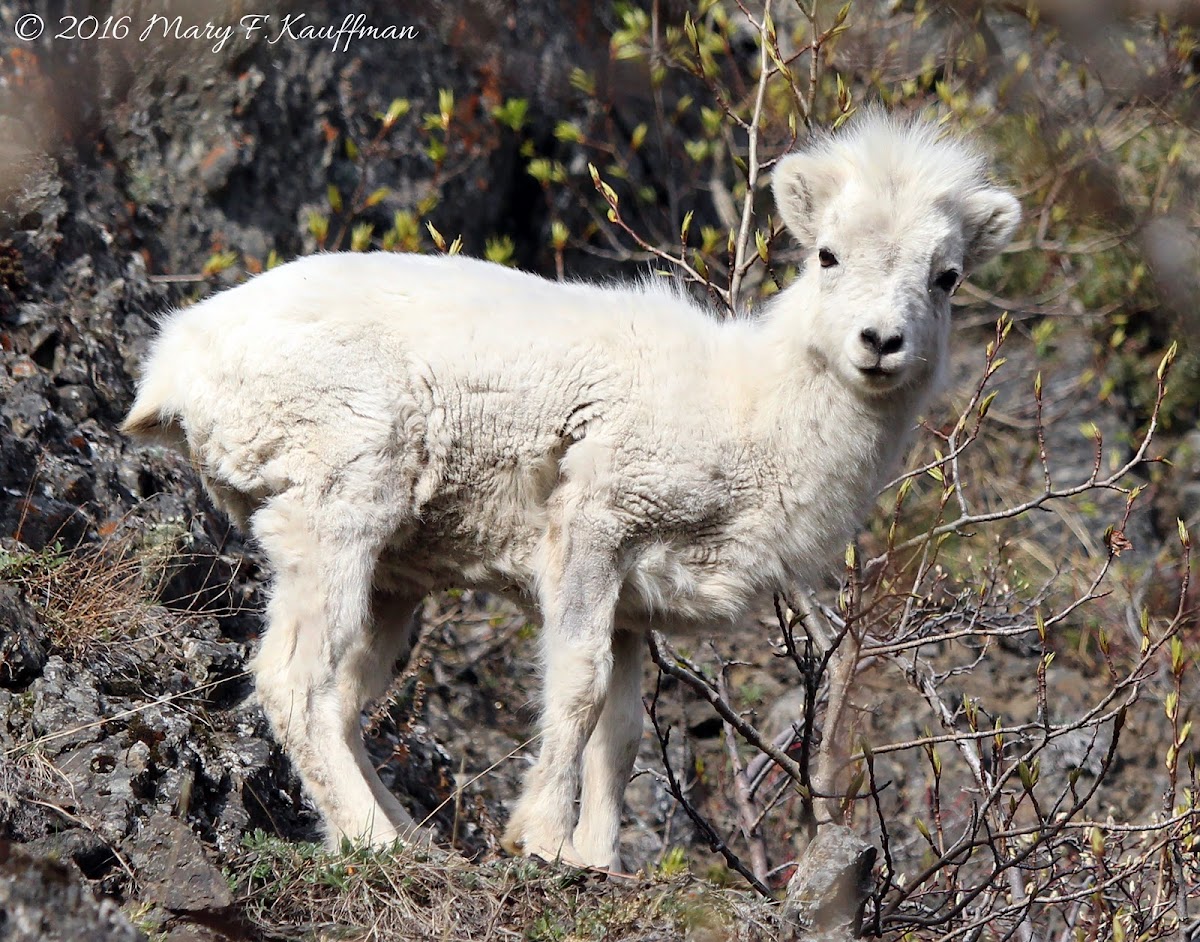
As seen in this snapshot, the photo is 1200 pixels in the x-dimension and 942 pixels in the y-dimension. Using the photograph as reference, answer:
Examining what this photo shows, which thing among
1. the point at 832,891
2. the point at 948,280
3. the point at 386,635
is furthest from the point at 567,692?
the point at 948,280

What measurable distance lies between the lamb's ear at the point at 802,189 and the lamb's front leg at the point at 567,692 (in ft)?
6.45

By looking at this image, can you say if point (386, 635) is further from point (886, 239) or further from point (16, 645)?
point (886, 239)

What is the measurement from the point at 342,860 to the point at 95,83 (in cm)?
314

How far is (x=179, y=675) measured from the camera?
634 cm

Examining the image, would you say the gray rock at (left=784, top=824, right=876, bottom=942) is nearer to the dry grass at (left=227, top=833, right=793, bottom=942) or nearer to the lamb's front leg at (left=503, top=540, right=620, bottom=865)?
the dry grass at (left=227, top=833, right=793, bottom=942)

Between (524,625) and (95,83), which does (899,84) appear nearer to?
(524,625)

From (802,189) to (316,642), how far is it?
10.3 feet

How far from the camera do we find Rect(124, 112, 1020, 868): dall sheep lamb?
18.5 feet

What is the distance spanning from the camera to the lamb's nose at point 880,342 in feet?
18.2

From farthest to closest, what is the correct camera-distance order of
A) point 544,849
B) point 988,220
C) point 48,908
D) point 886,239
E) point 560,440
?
point 988,220
point 560,440
point 886,239
point 544,849
point 48,908

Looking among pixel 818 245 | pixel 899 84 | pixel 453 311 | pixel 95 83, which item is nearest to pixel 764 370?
A: pixel 818 245

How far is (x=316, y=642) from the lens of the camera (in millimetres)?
5613

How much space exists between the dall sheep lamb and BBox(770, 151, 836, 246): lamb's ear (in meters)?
0.01

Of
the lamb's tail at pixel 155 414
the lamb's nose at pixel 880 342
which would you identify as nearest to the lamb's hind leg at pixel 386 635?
the lamb's tail at pixel 155 414
